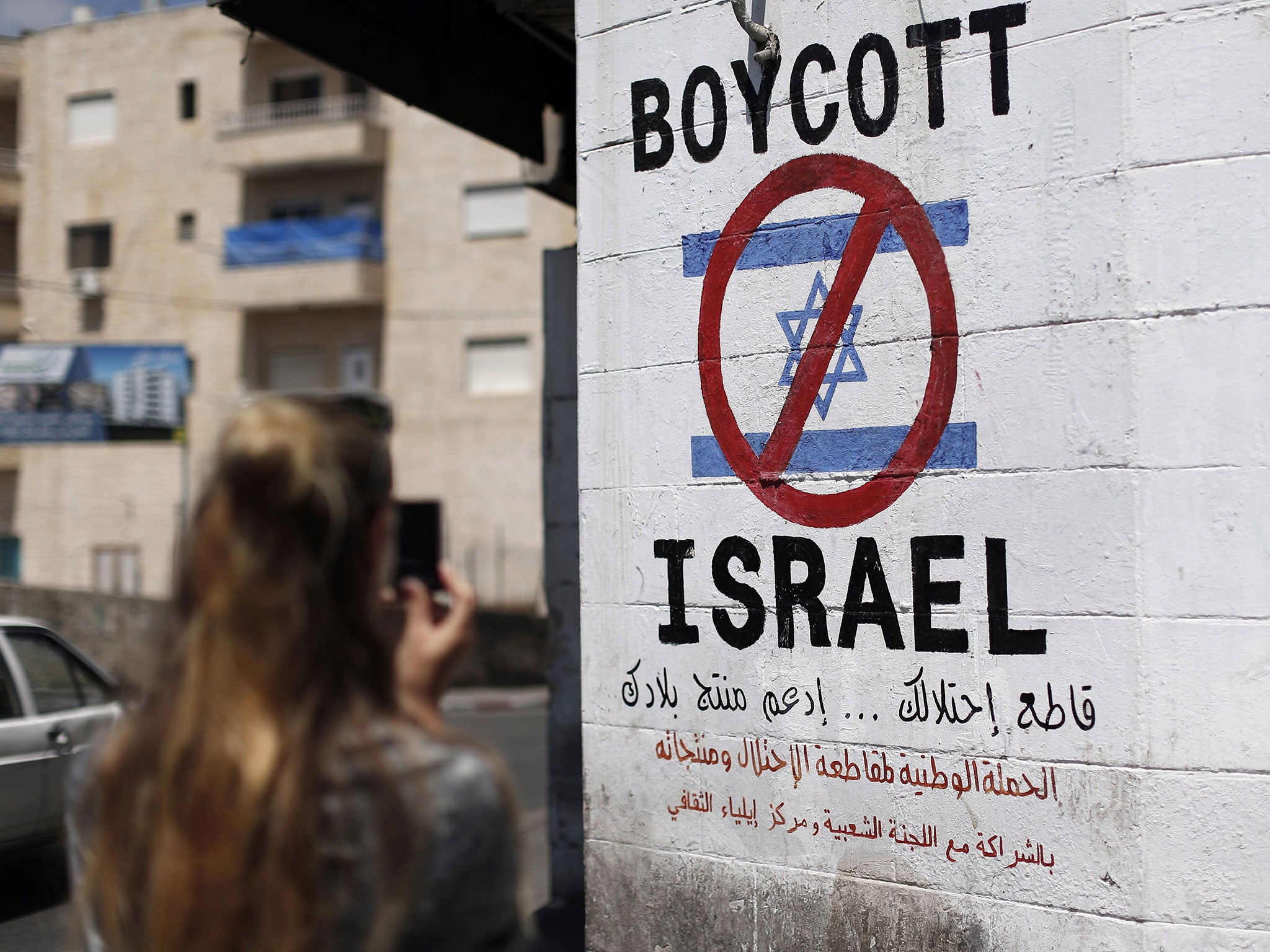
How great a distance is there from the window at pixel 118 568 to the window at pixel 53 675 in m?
22.1

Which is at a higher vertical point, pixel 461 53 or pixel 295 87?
pixel 295 87


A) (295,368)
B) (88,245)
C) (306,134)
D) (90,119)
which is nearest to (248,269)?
(295,368)

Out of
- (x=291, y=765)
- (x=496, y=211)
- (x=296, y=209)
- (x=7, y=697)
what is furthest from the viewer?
(x=296, y=209)

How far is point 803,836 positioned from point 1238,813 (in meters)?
1.48

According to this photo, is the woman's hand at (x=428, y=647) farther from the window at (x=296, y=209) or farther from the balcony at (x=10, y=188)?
the balcony at (x=10, y=188)

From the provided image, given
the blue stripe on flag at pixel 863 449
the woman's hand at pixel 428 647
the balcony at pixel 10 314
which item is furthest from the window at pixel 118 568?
the woman's hand at pixel 428 647

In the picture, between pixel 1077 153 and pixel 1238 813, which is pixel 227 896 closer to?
pixel 1238 813

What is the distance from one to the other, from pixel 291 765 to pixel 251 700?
10 centimetres

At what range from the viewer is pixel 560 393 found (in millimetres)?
7117

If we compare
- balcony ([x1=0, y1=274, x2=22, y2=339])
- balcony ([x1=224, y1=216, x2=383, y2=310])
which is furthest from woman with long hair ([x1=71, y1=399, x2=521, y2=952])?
balcony ([x1=0, y1=274, x2=22, y2=339])

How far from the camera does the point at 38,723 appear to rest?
7184 mm

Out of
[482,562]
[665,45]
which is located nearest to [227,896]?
[665,45]

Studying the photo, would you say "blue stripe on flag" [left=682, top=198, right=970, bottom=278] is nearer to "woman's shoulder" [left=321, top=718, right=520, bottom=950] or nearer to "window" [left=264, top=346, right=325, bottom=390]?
"woman's shoulder" [left=321, top=718, right=520, bottom=950]

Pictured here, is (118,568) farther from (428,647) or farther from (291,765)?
(291,765)
